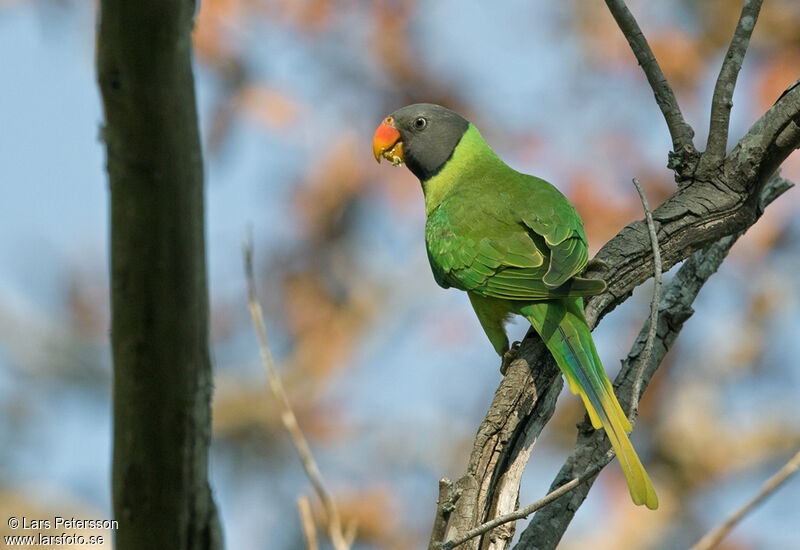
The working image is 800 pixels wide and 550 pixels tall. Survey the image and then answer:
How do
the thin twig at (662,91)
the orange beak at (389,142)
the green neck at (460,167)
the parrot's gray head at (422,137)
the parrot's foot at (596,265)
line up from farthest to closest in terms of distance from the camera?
the orange beak at (389,142)
the parrot's gray head at (422,137)
the green neck at (460,167)
the thin twig at (662,91)
the parrot's foot at (596,265)

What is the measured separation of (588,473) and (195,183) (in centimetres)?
124

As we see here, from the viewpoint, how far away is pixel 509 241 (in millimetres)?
3490

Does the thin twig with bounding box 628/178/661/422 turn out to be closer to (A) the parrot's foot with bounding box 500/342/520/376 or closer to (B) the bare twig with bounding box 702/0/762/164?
(B) the bare twig with bounding box 702/0/762/164

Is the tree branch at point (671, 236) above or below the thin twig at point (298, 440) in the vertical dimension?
above

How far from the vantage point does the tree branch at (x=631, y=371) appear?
2.42 meters

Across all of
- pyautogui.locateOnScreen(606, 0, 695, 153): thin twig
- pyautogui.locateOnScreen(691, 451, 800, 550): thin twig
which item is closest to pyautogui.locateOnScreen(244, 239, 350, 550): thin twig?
pyautogui.locateOnScreen(691, 451, 800, 550): thin twig

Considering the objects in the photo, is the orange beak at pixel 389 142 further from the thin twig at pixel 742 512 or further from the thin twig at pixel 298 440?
the thin twig at pixel 742 512

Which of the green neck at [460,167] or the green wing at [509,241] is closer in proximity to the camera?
the green wing at [509,241]

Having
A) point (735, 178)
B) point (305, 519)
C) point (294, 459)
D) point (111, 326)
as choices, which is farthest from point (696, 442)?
point (111, 326)

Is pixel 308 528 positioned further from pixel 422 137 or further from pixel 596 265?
pixel 422 137

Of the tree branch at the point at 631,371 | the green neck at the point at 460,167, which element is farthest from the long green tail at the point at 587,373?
the green neck at the point at 460,167

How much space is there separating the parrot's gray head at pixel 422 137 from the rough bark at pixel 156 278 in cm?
317

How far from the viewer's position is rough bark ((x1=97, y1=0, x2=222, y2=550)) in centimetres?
A: 128

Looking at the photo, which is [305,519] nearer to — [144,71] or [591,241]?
[144,71]
